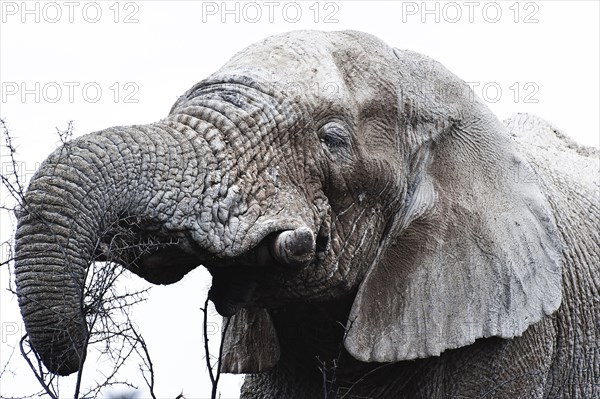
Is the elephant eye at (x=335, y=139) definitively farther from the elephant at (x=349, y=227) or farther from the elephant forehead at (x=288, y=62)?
the elephant forehead at (x=288, y=62)

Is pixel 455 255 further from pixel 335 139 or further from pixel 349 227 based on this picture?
pixel 335 139

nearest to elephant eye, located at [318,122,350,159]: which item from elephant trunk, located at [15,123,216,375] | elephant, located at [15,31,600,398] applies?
elephant, located at [15,31,600,398]

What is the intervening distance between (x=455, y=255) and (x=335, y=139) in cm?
72

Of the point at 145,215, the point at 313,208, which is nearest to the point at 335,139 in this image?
the point at 313,208

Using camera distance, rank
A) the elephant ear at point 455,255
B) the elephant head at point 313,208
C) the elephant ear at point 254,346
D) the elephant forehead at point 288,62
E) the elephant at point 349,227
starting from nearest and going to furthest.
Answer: the elephant head at point 313,208 < the elephant at point 349,227 < the elephant forehead at point 288,62 < the elephant ear at point 455,255 < the elephant ear at point 254,346

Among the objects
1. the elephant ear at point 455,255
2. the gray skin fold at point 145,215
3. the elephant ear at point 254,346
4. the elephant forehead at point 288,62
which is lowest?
the elephant ear at point 254,346

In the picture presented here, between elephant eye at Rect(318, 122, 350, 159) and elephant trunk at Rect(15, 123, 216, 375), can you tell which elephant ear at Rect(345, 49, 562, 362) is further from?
elephant trunk at Rect(15, 123, 216, 375)

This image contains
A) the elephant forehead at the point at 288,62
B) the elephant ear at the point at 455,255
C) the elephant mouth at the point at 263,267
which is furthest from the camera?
the elephant ear at the point at 455,255

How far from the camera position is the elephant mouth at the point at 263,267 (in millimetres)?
5797

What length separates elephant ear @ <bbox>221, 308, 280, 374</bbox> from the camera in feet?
21.8

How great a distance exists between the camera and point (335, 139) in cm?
620

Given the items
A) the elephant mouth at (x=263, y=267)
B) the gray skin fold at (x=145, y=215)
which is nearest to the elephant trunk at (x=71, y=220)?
the gray skin fold at (x=145, y=215)

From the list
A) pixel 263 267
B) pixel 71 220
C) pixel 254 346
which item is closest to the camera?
pixel 71 220

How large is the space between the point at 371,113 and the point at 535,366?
1.16 meters
